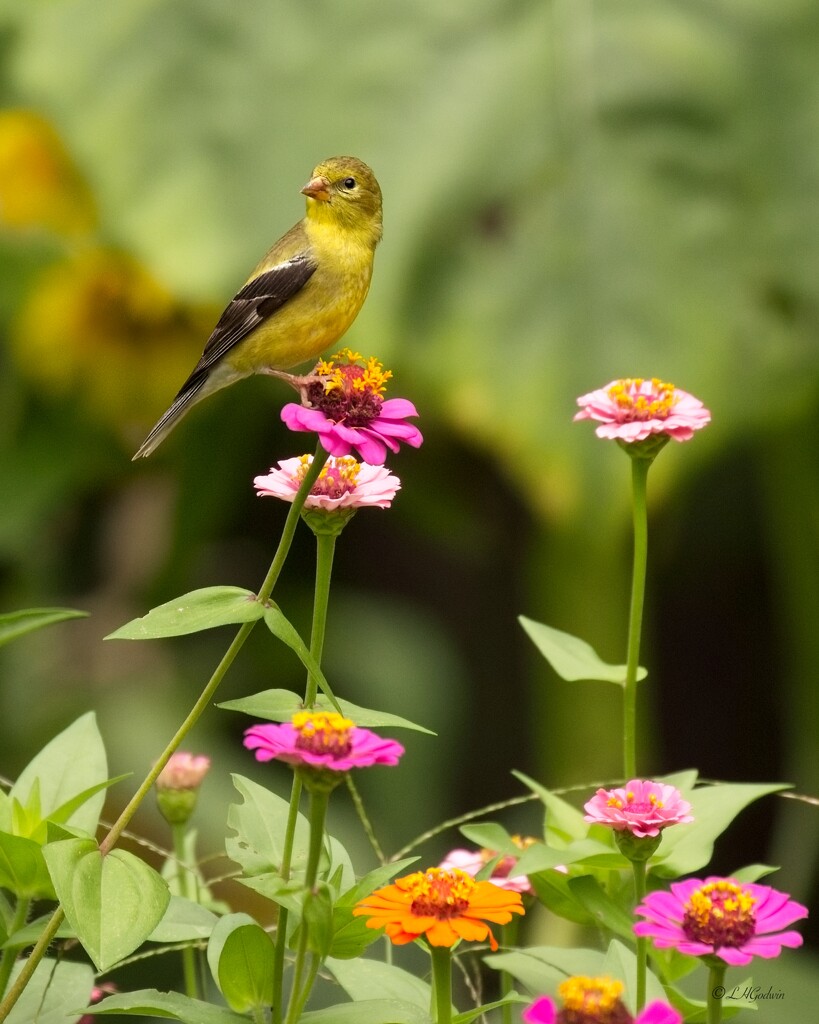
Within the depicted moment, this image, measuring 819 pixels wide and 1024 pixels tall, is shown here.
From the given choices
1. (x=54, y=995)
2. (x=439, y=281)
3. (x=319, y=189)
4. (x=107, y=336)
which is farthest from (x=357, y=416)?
(x=107, y=336)

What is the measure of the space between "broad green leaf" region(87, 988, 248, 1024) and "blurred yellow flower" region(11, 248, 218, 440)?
97 centimetres

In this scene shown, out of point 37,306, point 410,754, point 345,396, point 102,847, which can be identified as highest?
point 37,306

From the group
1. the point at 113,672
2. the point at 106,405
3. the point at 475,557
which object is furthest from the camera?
the point at 475,557

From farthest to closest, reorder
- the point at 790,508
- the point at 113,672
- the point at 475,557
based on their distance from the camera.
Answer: the point at 475,557 < the point at 113,672 < the point at 790,508

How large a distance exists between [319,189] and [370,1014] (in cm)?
51

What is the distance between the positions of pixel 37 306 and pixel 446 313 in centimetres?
49

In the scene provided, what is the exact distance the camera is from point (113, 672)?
5.15ft

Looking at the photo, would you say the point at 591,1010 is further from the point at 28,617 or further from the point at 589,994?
the point at 28,617

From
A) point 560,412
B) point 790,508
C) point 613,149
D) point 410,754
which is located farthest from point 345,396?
point 410,754

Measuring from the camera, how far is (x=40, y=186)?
143cm

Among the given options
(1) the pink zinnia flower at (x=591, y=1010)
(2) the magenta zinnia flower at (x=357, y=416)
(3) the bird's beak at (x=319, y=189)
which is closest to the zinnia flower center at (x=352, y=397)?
(2) the magenta zinnia flower at (x=357, y=416)

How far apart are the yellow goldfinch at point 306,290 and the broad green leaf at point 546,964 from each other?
362 millimetres

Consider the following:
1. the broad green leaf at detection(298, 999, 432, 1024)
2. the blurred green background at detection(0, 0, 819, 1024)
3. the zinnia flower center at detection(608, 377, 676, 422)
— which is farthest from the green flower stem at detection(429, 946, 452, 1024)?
the blurred green background at detection(0, 0, 819, 1024)

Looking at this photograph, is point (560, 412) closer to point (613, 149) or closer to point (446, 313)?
point (446, 313)
